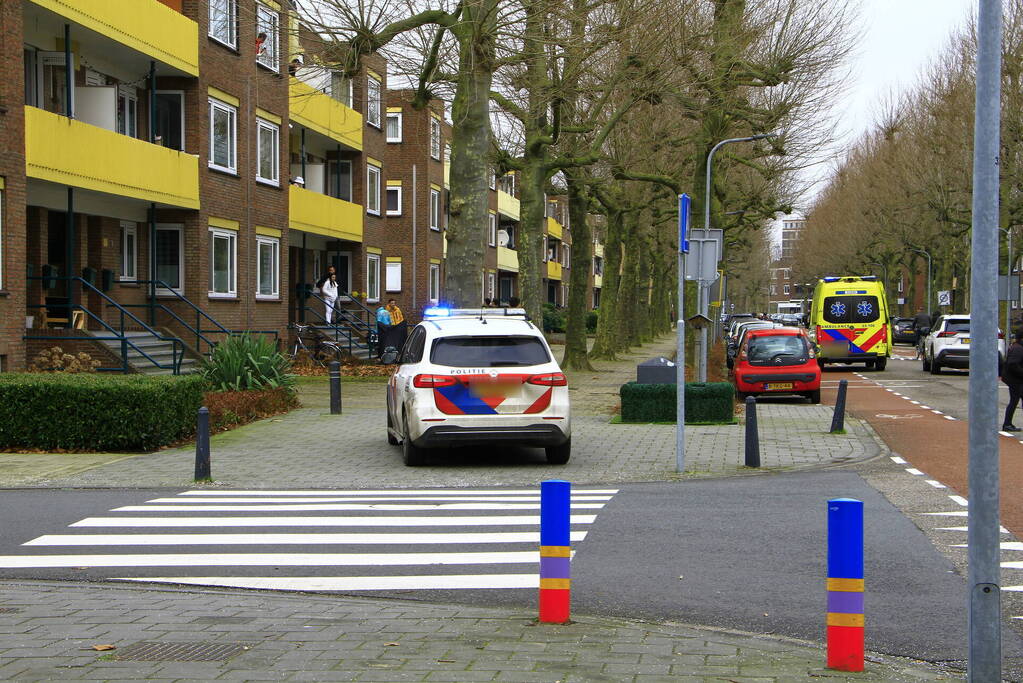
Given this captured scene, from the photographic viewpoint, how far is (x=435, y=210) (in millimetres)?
51406

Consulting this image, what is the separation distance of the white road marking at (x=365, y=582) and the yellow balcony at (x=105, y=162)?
15.4m

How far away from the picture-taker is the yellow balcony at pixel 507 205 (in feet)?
218

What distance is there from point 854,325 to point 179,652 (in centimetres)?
3531

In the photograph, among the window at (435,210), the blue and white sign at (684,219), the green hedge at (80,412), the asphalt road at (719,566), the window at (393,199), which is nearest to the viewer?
the asphalt road at (719,566)

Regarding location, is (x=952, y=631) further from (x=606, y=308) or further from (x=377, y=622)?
(x=606, y=308)

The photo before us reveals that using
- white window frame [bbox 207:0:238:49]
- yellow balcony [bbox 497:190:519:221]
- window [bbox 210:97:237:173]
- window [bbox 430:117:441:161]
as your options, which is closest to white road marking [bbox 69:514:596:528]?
window [bbox 210:97:237:173]

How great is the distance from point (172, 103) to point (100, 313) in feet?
17.8

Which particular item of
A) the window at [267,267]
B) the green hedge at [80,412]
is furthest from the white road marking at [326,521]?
the window at [267,267]

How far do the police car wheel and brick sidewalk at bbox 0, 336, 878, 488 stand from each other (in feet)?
0.39

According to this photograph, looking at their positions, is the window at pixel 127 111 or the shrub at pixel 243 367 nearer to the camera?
the shrub at pixel 243 367

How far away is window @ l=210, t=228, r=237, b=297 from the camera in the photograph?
2925cm

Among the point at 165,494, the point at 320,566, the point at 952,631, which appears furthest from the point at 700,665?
the point at 165,494

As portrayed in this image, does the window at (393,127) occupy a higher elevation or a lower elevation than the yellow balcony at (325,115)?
higher

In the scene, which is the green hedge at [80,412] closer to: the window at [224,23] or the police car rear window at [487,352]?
the police car rear window at [487,352]
